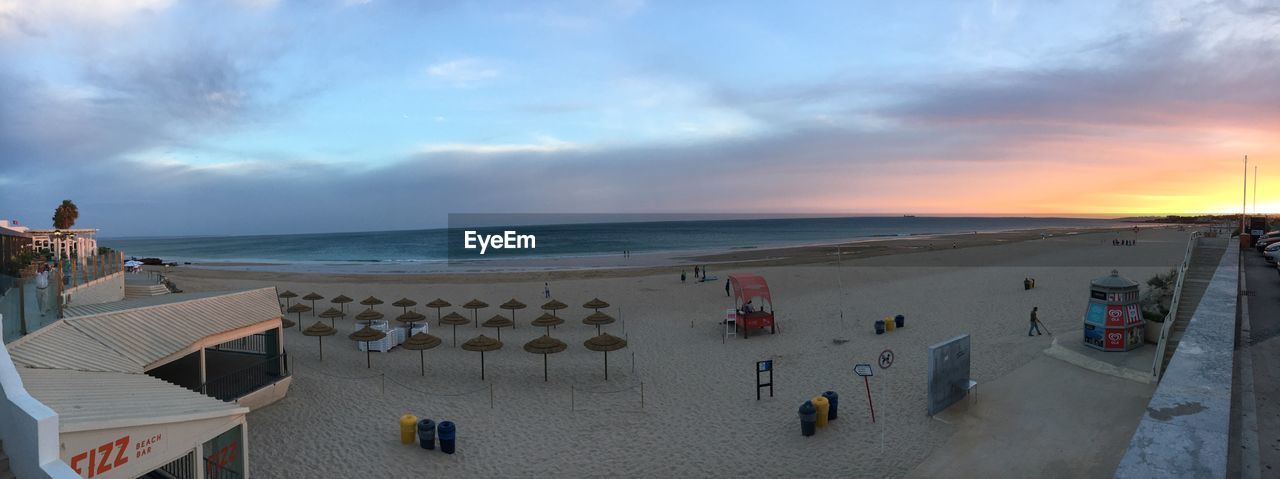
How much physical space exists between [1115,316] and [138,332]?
73.4 ft

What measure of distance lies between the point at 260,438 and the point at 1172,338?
20.8m

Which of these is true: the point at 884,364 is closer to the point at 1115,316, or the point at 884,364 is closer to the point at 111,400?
the point at 1115,316

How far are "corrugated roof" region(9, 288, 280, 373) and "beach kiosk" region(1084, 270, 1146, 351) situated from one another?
2137 cm

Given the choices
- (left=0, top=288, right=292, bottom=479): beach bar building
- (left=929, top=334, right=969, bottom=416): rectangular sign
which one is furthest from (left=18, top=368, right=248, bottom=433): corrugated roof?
(left=929, top=334, right=969, bottom=416): rectangular sign

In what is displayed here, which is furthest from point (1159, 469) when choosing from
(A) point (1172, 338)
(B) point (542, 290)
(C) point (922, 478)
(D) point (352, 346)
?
(B) point (542, 290)

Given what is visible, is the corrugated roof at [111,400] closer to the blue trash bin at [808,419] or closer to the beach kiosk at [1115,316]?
the blue trash bin at [808,419]

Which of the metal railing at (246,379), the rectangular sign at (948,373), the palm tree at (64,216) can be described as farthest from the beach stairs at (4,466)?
the palm tree at (64,216)

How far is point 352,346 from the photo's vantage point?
20547mm

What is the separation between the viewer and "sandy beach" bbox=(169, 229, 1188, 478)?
35.7ft

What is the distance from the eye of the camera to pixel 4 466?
17.3ft

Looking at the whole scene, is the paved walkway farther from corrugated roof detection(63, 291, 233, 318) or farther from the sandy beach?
corrugated roof detection(63, 291, 233, 318)

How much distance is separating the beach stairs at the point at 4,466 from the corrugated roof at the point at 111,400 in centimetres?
44

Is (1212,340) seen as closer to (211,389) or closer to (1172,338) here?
(1172,338)

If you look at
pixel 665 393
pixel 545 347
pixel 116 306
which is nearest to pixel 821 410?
pixel 665 393
